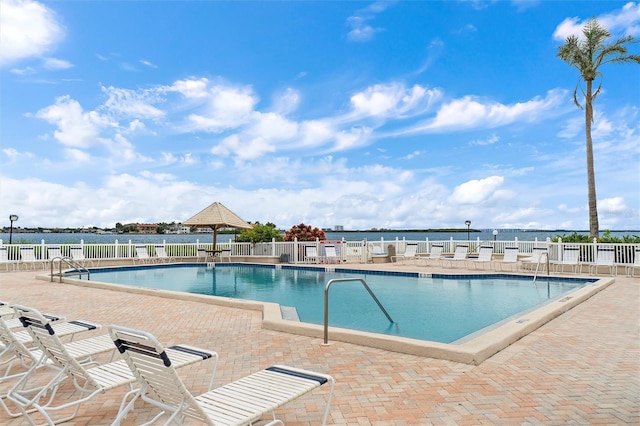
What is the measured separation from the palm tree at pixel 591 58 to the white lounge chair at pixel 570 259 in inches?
150

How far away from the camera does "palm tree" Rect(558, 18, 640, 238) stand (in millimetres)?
17172

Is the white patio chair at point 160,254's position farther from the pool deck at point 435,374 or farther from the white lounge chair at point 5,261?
the pool deck at point 435,374

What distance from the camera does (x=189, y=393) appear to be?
2.34 m

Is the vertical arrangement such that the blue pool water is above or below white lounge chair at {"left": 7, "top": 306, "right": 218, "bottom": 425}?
below

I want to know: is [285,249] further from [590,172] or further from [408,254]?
[590,172]

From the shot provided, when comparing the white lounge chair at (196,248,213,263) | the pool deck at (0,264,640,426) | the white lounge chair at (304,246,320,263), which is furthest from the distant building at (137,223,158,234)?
the pool deck at (0,264,640,426)

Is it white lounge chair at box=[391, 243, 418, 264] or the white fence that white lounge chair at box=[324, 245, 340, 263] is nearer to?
the white fence

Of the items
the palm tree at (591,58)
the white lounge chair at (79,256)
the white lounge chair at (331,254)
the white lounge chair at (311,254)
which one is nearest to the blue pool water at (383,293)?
the white lounge chair at (79,256)

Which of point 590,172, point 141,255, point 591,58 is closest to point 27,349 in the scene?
point 141,255

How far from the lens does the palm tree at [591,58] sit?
676 inches

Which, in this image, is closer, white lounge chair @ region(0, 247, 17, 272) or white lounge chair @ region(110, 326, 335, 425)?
white lounge chair @ region(110, 326, 335, 425)

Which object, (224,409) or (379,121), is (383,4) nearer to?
(379,121)

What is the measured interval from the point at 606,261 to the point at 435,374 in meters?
11.8

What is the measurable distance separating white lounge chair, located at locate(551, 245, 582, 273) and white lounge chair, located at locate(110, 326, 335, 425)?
13556 millimetres
